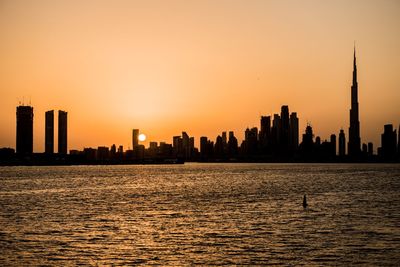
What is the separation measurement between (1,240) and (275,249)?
2280 cm

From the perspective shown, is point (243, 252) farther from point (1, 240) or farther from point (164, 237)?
point (1, 240)

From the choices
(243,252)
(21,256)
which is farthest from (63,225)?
(243,252)

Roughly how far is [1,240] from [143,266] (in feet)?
56.5

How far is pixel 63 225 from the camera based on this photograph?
195 ft

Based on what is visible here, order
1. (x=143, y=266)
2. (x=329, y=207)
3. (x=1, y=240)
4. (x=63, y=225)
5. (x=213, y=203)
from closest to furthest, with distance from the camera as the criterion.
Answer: (x=143, y=266) → (x=1, y=240) → (x=63, y=225) → (x=329, y=207) → (x=213, y=203)

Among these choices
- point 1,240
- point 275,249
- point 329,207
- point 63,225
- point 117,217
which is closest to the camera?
point 275,249

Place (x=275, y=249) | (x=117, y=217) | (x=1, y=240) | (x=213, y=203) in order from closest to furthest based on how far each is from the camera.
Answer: (x=275, y=249) < (x=1, y=240) < (x=117, y=217) < (x=213, y=203)

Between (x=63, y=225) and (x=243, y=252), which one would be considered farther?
(x=63, y=225)

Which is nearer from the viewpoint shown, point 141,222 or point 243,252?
point 243,252

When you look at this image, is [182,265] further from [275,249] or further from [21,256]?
[21,256]

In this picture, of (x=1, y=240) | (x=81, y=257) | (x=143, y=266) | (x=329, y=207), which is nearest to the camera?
(x=143, y=266)

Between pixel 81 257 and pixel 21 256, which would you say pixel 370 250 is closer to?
pixel 81 257

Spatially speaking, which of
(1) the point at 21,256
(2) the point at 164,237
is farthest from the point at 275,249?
(1) the point at 21,256

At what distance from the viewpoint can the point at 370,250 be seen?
4275 centimetres
